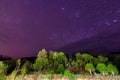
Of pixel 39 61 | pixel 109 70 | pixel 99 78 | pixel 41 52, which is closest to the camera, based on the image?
pixel 99 78

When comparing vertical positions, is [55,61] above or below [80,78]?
above

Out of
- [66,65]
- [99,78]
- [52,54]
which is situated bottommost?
[99,78]

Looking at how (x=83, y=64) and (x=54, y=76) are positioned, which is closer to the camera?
(x=54, y=76)

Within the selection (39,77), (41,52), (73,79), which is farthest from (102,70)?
(41,52)

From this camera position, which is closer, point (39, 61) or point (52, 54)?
point (39, 61)

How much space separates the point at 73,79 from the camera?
58.4 m

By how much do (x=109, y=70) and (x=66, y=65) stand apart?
71.2ft

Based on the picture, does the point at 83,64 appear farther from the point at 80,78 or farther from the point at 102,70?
the point at 80,78

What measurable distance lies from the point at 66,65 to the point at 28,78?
81.6 ft

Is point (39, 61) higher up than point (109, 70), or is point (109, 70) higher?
point (39, 61)

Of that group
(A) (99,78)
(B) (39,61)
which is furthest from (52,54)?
(A) (99,78)

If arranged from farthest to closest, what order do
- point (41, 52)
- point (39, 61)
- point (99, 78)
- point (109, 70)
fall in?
point (41, 52) → point (39, 61) → point (109, 70) → point (99, 78)

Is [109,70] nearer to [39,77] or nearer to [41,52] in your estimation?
[39,77]

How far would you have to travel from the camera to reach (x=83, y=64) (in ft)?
267
